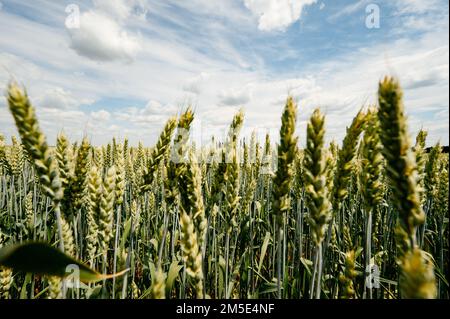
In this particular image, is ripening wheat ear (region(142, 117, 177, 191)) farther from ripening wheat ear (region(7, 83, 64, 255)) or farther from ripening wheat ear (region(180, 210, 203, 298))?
ripening wheat ear (region(180, 210, 203, 298))

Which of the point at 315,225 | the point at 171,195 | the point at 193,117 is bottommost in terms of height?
the point at 315,225

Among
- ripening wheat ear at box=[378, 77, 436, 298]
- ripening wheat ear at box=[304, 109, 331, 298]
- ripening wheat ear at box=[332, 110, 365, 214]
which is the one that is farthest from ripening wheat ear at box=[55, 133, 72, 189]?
ripening wheat ear at box=[378, 77, 436, 298]

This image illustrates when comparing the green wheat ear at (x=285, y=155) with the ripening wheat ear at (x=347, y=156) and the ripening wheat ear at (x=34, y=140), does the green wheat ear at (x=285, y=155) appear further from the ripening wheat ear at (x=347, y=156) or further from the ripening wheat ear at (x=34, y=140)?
the ripening wheat ear at (x=34, y=140)

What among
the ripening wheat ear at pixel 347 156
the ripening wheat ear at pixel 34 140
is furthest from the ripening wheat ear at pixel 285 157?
the ripening wheat ear at pixel 34 140

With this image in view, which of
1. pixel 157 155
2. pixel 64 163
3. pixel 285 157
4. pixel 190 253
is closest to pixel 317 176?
pixel 285 157

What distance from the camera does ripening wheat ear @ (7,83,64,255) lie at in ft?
5.00

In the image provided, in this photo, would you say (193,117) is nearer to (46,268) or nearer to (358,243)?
(46,268)

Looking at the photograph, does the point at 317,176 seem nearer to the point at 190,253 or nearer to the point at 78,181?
the point at 190,253

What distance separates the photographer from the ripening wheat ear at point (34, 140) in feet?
5.00

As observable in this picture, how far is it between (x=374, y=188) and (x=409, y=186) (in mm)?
644

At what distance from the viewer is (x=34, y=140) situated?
1580 millimetres

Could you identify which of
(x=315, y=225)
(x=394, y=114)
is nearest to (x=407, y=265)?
(x=315, y=225)

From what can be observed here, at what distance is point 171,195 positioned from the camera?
2299mm

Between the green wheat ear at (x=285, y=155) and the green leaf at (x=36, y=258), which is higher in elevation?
the green wheat ear at (x=285, y=155)
